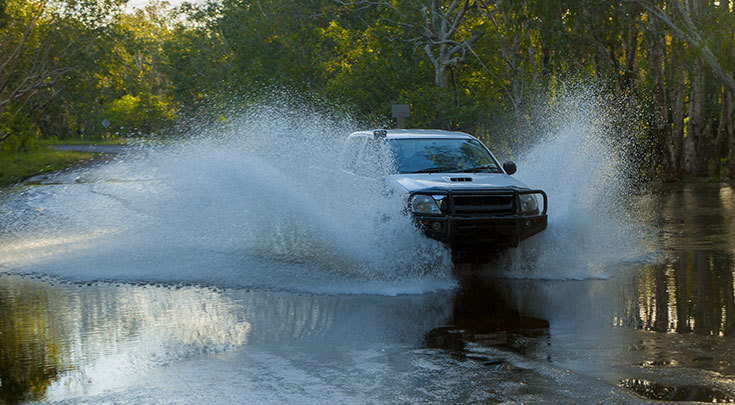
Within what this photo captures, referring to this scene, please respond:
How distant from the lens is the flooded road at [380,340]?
19.1 ft

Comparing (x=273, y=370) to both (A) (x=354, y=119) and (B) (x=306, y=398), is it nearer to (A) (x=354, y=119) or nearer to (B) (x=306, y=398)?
(B) (x=306, y=398)

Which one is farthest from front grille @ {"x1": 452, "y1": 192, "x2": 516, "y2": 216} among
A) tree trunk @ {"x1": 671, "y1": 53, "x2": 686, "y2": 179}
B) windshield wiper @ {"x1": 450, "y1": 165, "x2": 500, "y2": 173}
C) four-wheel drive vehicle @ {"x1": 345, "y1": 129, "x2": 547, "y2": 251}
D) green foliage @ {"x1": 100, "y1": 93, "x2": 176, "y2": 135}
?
green foliage @ {"x1": 100, "y1": 93, "x2": 176, "y2": 135}

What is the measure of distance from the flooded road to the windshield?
4.37ft

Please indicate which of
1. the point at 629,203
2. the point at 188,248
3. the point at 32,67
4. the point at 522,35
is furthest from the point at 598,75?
the point at 32,67

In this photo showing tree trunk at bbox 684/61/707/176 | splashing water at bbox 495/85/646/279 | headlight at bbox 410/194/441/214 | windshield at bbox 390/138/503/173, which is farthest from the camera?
tree trunk at bbox 684/61/707/176

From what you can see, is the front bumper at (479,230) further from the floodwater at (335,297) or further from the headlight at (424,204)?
the floodwater at (335,297)

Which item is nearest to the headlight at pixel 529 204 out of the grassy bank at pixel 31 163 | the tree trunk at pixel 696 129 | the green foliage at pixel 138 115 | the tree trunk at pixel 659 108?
the tree trunk at pixel 659 108

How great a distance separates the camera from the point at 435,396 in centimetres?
562

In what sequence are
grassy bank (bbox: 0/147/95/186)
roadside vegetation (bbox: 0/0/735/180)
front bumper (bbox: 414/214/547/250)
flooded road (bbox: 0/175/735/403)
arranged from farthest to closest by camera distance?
grassy bank (bbox: 0/147/95/186), roadside vegetation (bbox: 0/0/735/180), front bumper (bbox: 414/214/547/250), flooded road (bbox: 0/175/735/403)

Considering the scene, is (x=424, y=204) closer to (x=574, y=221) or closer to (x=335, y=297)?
(x=335, y=297)

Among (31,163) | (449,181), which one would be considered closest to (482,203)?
(449,181)

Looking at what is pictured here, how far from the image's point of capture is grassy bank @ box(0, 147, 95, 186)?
3981 cm

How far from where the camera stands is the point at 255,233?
497 inches

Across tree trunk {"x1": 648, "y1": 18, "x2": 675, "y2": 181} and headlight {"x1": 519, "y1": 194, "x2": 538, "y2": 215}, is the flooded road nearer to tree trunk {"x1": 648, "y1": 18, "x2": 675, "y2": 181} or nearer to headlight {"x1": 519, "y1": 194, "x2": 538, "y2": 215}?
A: headlight {"x1": 519, "y1": 194, "x2": 538, "y2": 215}
